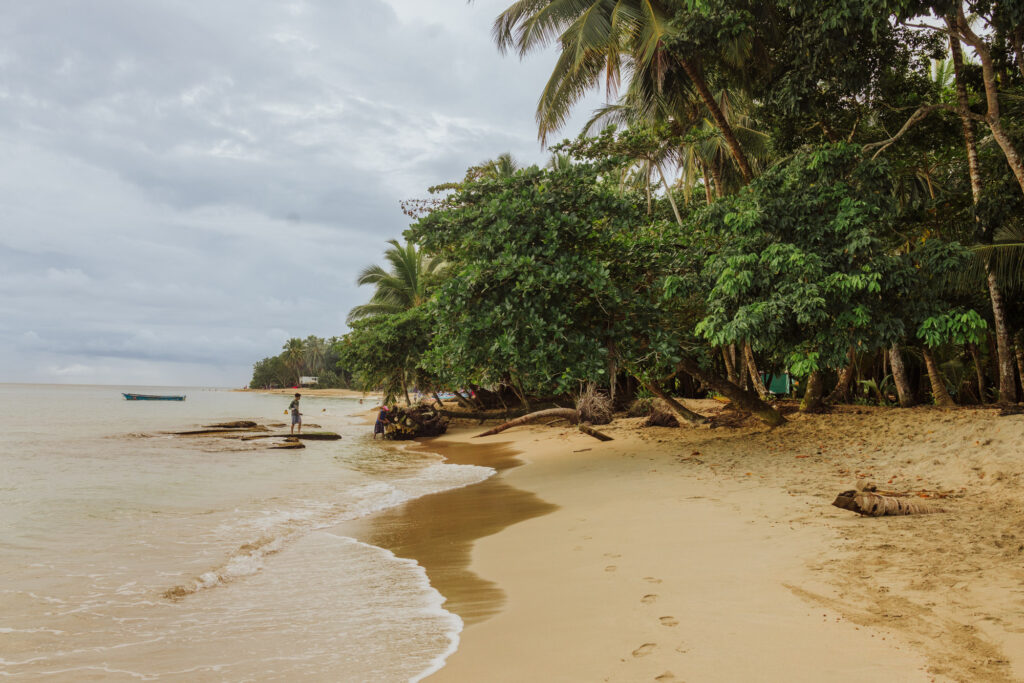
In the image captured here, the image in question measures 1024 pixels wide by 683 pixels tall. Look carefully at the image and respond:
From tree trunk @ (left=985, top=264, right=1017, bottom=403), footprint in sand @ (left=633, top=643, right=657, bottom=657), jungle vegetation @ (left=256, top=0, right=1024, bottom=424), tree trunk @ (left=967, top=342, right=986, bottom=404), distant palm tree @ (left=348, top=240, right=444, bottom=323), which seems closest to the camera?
footprint in sand @ (left=633, top=643, right=657, bottom=657)

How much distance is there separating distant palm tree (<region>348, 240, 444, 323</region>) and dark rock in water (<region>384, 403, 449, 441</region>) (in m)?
6.50

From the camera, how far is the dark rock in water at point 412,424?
21.6 metres

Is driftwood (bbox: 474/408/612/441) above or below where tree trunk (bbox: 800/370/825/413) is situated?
below

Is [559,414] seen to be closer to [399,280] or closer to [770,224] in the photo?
[770,224]

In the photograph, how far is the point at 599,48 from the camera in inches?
533

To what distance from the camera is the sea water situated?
3.51 metres

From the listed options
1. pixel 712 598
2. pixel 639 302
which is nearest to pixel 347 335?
pixel 639 302

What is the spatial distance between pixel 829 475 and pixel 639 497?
7.90ft

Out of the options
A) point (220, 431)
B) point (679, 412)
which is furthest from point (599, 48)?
point (220, 431)

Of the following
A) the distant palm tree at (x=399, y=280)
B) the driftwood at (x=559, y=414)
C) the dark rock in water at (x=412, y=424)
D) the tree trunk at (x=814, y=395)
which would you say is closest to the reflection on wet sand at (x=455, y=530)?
the driftwood at (x=559, y=414)

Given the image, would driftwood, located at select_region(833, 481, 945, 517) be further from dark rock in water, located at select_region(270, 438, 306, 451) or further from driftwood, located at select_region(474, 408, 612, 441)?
dark rock in water, located at select_region(270, 438, 306, 451)

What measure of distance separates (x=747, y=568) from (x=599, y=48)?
41.3ft

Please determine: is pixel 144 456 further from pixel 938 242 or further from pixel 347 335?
pixel 938 242

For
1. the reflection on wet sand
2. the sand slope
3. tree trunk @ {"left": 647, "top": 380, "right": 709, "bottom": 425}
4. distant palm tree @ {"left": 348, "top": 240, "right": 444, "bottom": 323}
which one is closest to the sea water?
the reflection on wet sand
